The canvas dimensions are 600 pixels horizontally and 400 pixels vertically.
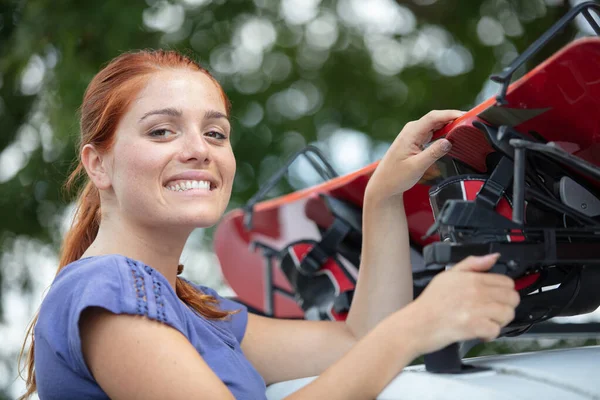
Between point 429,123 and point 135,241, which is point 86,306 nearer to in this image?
point 135,241

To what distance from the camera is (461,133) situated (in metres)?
1.24

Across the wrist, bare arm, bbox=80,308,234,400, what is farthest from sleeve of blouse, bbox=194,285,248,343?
the wrist

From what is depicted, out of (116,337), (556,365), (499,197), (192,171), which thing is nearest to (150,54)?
(192,171)

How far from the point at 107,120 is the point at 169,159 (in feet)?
0.54

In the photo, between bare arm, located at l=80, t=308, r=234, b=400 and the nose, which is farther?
the nose

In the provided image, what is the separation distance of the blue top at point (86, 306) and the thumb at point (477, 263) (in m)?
0.43

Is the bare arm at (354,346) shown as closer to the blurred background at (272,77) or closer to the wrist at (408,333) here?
the wrist at (408,333)

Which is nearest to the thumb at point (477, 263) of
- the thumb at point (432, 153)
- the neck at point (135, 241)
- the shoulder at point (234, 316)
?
the thumb at point (432, 153)

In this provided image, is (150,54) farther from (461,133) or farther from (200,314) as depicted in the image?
(461,133)

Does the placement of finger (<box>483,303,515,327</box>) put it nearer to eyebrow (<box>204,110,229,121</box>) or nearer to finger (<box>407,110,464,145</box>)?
finger (<box>407,110,464,145</box>)

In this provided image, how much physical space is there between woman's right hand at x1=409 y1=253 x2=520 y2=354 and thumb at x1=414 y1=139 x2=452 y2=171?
28 centimetres

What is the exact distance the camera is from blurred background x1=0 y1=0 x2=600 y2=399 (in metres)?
3.62

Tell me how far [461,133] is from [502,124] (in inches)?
3.1

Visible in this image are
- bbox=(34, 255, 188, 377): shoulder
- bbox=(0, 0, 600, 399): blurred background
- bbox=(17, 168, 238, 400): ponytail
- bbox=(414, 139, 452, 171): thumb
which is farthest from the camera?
bbox=(0, 0, 600, 399): blurred background
